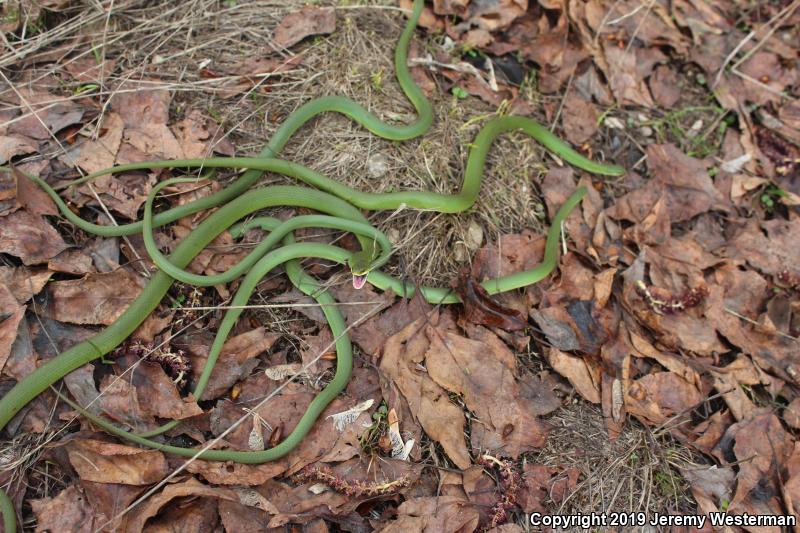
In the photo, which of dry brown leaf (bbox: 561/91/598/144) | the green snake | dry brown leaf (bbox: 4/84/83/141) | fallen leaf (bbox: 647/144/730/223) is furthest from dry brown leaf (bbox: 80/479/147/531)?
fallen leaf (bbox: 647/144/730/223)

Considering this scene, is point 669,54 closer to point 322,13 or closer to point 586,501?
point 322,13

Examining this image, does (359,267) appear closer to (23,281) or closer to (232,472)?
(232,472)

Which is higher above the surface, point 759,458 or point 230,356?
point 230,356

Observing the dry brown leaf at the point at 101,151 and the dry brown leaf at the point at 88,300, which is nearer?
the dry brown leaf at the point at 88,300

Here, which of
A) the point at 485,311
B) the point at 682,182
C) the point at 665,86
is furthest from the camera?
the point at 665,86

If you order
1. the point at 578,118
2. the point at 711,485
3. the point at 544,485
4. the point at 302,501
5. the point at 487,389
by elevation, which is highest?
the point at 578,118

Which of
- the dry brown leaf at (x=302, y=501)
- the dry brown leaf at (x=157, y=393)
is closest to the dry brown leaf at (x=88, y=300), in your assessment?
the dry brown leaf at (x=157, y=393)

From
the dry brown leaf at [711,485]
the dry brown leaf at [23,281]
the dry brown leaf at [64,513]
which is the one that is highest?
the dry brown leaf at [23,281]

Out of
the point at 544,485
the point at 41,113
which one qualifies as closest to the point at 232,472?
the point at 544,485

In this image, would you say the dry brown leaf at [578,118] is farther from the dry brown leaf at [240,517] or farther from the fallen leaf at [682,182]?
the dry brown leaf at [240,517]
